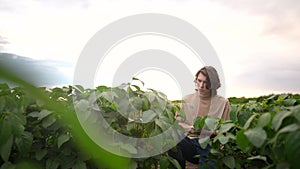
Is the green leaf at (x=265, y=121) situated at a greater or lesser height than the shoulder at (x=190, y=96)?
greater

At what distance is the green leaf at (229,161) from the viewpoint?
1652mm

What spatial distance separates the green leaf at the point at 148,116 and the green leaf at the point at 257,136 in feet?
2.55

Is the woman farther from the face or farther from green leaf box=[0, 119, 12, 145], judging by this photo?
green leaf box=[0, 119, 12, 145]

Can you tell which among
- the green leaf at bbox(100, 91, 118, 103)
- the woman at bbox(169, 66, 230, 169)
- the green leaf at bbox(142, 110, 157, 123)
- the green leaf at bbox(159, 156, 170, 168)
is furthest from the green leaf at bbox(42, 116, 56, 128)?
the woman at bbox(169, 66, 230, 169)

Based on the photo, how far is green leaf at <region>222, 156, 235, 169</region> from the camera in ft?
5.42

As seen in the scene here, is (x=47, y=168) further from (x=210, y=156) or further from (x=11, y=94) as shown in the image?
(x=210, y=156)

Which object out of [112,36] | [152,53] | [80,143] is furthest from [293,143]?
[152,53]

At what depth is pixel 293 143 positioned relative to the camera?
0.78m

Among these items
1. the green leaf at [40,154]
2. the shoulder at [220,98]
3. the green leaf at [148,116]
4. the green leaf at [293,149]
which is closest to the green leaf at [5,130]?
the green leaf at [40,154]

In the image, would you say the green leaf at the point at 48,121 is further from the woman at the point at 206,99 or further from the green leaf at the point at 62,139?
the woman at the point at 206,99

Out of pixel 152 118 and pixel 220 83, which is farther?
pixel 220 83

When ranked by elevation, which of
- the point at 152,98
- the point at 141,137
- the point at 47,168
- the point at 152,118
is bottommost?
the point at 47,168

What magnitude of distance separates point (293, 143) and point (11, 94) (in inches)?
54.3

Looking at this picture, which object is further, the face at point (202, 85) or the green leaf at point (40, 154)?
the face at point (202, 85)
